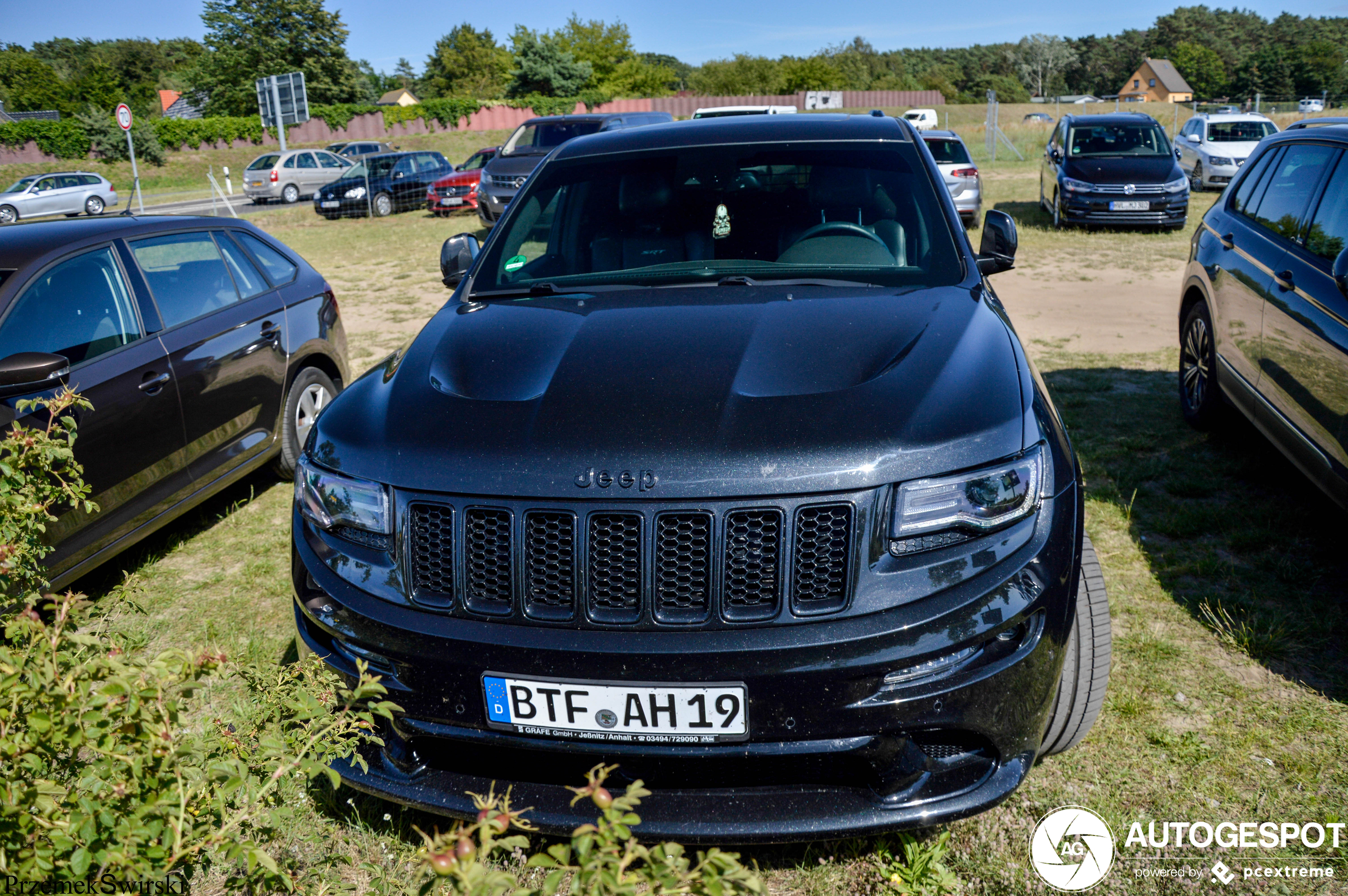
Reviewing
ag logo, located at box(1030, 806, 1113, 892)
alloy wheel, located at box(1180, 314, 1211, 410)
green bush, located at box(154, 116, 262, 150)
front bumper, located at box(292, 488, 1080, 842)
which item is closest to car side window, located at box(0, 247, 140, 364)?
front bumper, located at box(292, 488, 1080, 842)

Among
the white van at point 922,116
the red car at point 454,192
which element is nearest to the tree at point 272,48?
the white van at point 922,116

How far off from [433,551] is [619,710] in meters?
0.55

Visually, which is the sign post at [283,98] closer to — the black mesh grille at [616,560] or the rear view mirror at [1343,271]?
the rear view mirror at [1343,271]

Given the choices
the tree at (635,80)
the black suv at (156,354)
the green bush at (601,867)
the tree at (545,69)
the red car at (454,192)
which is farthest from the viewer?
the tree at (635,80)

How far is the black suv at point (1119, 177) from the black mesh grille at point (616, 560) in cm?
1467

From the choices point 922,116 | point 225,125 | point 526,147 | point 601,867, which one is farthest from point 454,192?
point 225,125

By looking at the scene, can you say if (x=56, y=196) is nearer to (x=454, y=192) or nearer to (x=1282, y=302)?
(x=454, y=192)

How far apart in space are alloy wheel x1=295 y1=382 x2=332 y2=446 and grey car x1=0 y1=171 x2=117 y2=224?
84.4 feet

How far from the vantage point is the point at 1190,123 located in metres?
22.1

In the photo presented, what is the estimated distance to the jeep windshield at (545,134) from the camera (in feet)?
56.1

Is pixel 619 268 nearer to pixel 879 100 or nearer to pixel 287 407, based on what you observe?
pixel 287 407

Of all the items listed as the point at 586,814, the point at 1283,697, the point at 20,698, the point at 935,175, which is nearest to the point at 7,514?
the point at 20,698

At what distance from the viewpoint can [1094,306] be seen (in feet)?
32.2

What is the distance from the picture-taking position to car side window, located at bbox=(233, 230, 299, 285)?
5246 mm
